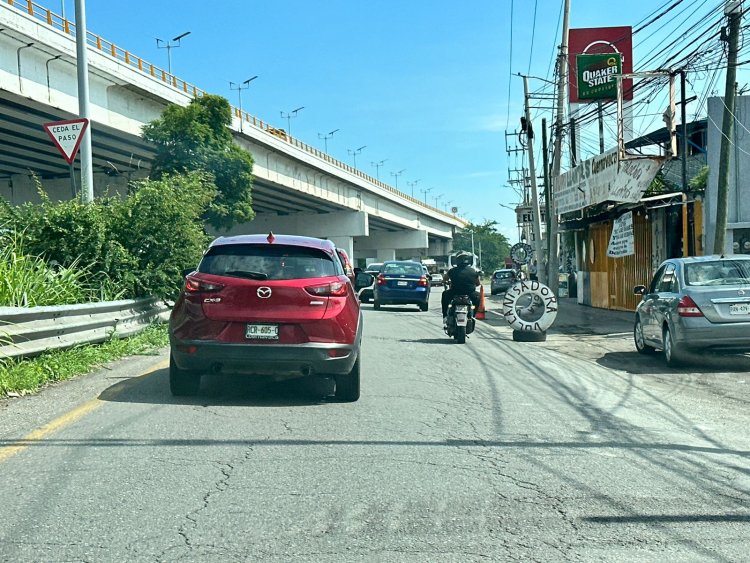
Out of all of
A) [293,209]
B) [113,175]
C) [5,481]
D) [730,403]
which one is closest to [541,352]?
[730,403]

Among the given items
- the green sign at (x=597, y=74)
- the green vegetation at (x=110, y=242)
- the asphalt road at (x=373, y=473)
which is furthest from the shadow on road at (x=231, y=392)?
the green sign at (x=597, y=74)

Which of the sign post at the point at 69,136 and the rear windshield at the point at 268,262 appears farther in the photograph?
the sign post at the point at 69,136

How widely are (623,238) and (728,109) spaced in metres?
7.34

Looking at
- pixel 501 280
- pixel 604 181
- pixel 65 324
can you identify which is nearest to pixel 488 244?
pixel 501 280

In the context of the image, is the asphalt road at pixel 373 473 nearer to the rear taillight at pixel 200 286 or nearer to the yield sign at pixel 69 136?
the rear taillight at pixel 200 286

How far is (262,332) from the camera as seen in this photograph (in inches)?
313

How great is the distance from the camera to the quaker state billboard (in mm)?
33000

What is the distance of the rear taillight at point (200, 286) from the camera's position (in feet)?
26.4

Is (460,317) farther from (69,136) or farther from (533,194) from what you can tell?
(533,194)

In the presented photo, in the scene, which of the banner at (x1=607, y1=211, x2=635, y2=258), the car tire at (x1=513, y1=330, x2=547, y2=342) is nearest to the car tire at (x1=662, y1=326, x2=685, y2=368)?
the car tire at (x1=513, y1=330, x2=547, y2=342)

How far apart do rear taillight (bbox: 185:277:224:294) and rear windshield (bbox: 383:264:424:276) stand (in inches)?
817

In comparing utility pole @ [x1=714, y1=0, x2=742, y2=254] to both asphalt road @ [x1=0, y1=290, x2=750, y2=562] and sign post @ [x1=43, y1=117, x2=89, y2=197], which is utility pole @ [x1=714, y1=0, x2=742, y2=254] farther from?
sign post @ [x1=43, y1=117, x2=89, y2=197]

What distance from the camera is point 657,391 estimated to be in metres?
10.0

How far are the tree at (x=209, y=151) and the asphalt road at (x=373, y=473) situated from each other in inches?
1085
